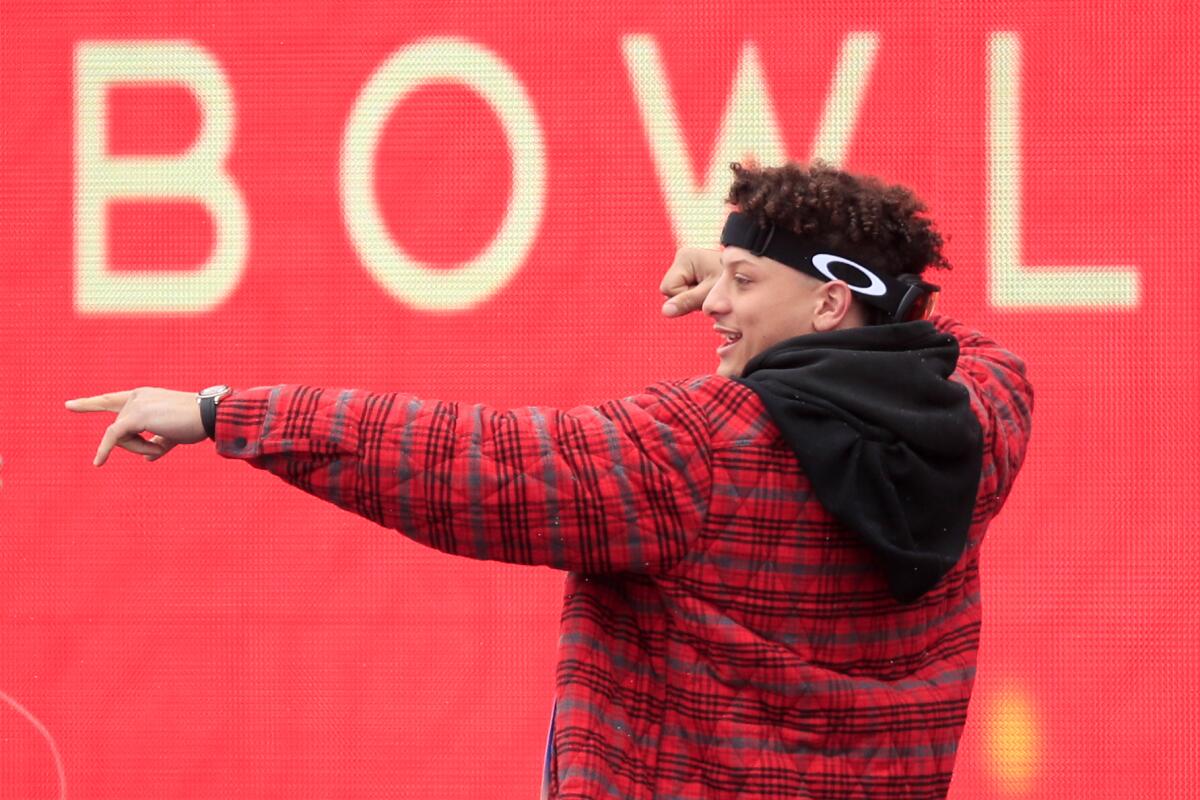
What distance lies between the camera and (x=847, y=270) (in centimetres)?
138

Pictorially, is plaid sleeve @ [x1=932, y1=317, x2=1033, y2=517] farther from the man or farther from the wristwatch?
the wristwatch

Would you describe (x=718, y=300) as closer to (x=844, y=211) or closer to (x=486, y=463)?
(x=844, y=211)

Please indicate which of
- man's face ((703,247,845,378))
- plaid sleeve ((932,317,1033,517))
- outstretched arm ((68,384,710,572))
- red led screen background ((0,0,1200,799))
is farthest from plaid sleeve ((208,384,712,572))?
red led screen background ((0,0,1200,799))

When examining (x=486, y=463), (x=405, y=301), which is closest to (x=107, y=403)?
(x=486, y=463)

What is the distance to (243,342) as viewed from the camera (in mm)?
2391

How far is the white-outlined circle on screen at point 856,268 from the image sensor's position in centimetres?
137

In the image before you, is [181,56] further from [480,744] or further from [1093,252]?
[1093,252]

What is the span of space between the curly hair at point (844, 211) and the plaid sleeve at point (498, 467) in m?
0.27

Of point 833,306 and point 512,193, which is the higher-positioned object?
point 512,193

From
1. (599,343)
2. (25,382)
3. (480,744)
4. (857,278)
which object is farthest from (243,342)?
(857,278)

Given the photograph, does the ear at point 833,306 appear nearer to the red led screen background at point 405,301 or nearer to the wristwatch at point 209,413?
the wristwatch at point 209,413

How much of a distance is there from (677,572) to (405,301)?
1241mm

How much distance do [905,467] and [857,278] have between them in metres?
0.21

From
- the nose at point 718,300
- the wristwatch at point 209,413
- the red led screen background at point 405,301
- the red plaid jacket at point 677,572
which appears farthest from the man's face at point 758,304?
the red led screen background at point 405,301
